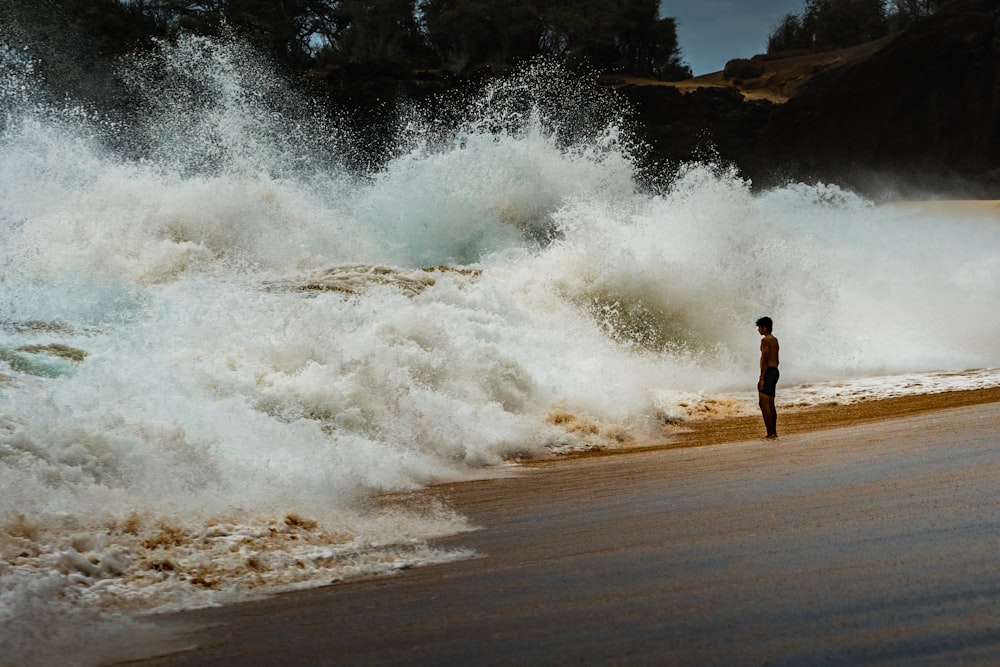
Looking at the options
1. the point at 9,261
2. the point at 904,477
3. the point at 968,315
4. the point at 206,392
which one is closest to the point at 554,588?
the point at 904,477

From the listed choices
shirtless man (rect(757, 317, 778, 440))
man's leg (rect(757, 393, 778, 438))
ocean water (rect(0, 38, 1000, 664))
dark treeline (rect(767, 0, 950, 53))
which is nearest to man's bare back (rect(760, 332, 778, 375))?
shirtless man (rect(757, 317, 778, 440))

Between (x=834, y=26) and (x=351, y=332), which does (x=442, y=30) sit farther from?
(x=351, y=332)

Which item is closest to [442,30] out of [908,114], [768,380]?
[908,114]

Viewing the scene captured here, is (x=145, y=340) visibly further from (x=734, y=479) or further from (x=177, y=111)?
(x=177, y=111)

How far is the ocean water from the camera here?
5.33 m

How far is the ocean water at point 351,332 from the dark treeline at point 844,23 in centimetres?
2562

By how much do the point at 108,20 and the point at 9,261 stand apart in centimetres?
2697

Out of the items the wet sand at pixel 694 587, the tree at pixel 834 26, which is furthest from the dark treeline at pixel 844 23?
the wet sand at pixel 694 587

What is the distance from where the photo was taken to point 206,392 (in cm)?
876

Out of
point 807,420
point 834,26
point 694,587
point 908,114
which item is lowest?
point 807,420

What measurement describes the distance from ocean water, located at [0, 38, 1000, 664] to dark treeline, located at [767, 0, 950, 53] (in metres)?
25.6

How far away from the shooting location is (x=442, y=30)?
45688mm

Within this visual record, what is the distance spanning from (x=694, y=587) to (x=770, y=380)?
229 inches

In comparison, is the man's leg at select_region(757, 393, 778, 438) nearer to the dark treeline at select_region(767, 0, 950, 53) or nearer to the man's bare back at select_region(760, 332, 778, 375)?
the man's bare back at select_region(760, 332, 778, 375)
